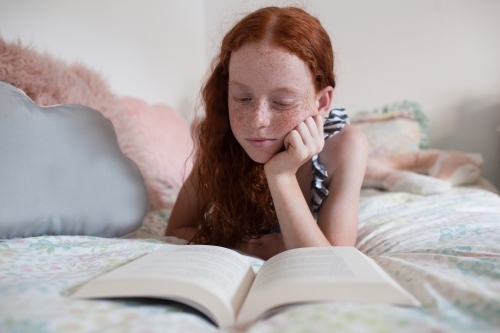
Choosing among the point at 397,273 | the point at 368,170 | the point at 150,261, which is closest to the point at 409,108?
the point at 368,170

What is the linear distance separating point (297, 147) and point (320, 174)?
0.18 m

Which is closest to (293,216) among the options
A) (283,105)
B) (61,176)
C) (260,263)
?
(260,263)

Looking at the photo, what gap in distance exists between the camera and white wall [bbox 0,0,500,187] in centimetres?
208

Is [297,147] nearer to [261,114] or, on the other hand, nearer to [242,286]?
[261,114]

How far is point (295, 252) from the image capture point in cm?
64

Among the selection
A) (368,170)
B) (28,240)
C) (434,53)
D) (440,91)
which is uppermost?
(434,53)

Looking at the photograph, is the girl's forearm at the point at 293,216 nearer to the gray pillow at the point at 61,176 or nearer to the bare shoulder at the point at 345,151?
the bare shoulder at the point at 345,151

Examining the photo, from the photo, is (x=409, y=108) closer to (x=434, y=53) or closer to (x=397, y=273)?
(x=434, y=53)

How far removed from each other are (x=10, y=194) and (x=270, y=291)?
Result: 1.84 feet

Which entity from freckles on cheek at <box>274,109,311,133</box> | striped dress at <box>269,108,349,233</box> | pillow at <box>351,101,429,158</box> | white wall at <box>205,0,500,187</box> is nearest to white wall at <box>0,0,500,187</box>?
white wall at <box>205,0,500,187</box>

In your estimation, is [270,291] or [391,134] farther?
[391,134]

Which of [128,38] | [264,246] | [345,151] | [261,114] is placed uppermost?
[128,38]

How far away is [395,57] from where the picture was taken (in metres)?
2.30

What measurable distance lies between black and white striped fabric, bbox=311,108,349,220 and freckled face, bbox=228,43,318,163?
5.9 inches
